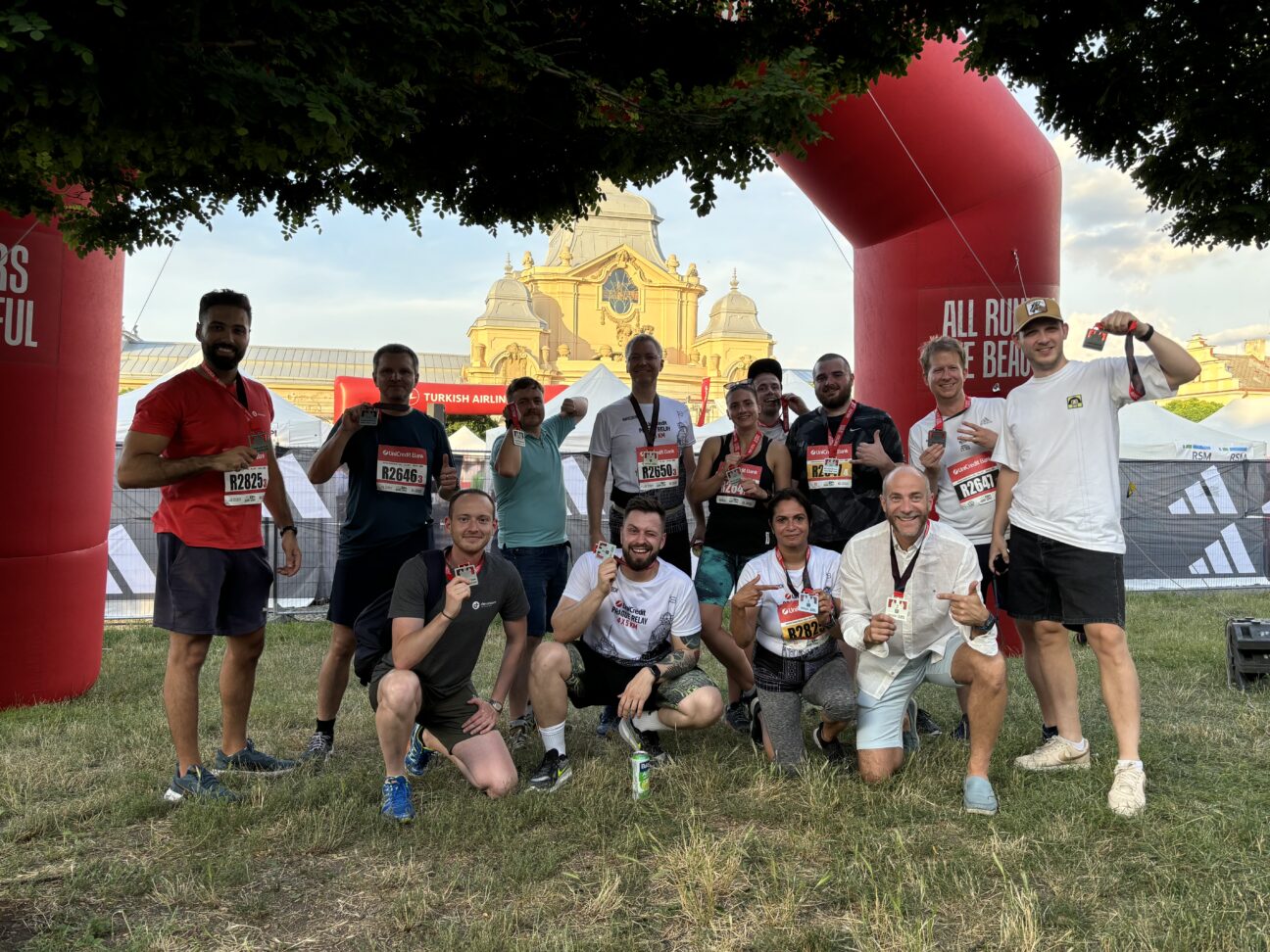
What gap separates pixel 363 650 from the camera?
147 inches

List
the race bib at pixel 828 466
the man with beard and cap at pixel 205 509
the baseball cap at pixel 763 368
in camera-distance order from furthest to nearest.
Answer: the baseball cap at pixel 763 368, the race bib at pixel 828 466, the man with beard and cap at pixel 205 509

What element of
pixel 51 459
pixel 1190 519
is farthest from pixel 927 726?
pixel 1190 519

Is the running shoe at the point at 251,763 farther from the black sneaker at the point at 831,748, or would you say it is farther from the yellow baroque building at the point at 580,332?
the yellow baroque building at the point at 580,332

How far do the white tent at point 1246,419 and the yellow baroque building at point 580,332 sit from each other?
971 inches

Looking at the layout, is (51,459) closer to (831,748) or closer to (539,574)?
(539,574)

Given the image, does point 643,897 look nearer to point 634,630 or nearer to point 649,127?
point 634,630

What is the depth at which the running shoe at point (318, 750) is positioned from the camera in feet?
13.0

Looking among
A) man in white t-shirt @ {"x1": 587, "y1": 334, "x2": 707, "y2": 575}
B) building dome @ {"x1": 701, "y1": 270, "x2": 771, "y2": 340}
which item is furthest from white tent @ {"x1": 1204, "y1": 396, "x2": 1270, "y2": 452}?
building dome @ {"x1": 701, "y1": 270, "x2": 771, "y2": 340}

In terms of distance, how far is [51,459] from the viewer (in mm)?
5043

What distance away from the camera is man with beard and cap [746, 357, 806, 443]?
4.66 m

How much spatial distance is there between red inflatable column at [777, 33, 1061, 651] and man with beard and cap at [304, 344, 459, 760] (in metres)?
3.37

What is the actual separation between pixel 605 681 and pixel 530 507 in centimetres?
106

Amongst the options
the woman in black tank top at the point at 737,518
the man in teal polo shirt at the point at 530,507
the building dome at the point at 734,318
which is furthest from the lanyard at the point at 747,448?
the building dome at the point at 734,318

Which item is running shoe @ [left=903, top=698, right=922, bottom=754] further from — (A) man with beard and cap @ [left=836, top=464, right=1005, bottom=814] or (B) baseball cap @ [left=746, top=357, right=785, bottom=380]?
(B) baseball cap @ [left=746, top=357, right=785, bottom=380]
